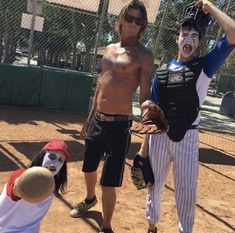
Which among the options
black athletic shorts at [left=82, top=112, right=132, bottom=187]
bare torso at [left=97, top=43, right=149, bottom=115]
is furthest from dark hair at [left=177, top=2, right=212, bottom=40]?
black athletic shorts at [left=82, top=112, right=132, bottom=187]

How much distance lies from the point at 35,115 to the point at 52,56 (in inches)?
778

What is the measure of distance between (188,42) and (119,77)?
721 mm

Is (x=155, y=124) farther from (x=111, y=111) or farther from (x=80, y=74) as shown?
(x=80, y=74)

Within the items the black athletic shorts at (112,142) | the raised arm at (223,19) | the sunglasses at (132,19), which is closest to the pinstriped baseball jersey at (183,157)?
the raised arm at (223,19)

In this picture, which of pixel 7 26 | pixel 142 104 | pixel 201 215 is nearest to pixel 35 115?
pixel 201 215

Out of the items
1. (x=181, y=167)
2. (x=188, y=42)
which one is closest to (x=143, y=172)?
(x=181, y=167)

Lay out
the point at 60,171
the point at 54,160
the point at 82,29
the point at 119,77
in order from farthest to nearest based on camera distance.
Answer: the point at 82,29
the point at 119,77
the point at 60,171
the point at 54,160

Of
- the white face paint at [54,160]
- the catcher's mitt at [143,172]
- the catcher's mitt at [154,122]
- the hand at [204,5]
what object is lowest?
the catcher's mitt at [143,172]

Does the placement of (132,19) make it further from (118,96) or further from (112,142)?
(112,142)

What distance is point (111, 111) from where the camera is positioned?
395cm

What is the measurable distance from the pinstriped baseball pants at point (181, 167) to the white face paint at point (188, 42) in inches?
25.6

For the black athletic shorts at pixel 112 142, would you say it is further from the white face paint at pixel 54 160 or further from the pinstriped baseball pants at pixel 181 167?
the white face paint at pixel 54 160

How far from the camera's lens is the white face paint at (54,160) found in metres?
2.50

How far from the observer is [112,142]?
391 cm
